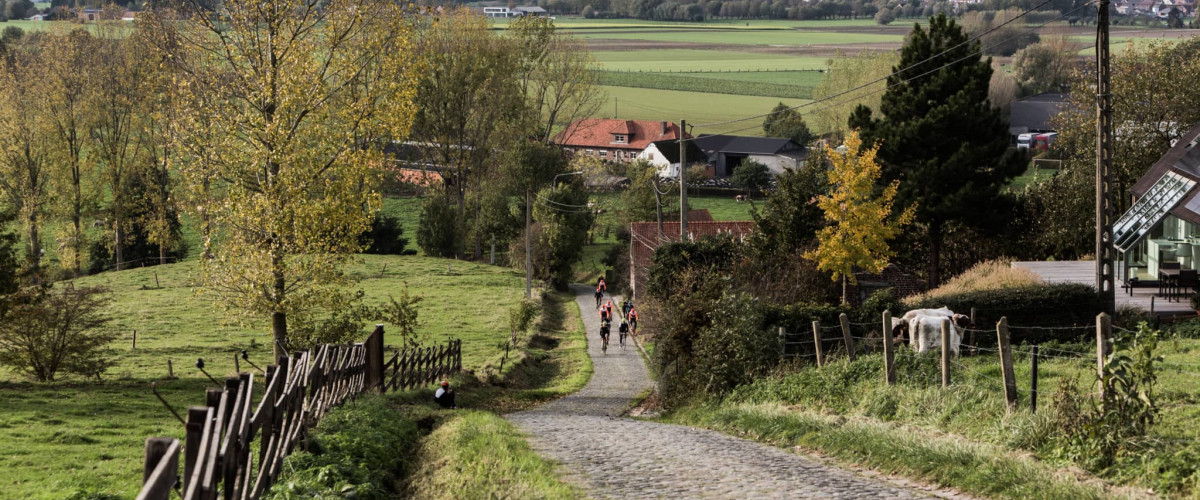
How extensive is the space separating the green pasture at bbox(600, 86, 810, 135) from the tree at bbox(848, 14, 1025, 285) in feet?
268

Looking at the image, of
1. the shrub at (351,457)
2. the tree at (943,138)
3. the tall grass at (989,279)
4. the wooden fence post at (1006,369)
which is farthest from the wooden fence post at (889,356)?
the tree at (943,138)

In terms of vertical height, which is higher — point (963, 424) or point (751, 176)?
point (751, 176)

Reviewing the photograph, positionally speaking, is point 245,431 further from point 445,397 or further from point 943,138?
point 943,138

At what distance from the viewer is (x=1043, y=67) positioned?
422 feet

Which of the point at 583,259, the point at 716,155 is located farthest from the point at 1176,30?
the point at 583,259

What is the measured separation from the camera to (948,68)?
1601 inches

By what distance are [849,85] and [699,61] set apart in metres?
86.2

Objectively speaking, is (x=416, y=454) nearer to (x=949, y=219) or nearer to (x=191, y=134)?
(x=191, y=134)

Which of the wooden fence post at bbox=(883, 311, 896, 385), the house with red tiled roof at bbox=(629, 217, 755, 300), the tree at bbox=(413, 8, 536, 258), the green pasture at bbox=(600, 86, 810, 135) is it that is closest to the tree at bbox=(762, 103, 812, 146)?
the green pasture at bbox=(600, 86, 810, 135)

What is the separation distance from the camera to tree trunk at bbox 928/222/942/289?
40844 millimetres

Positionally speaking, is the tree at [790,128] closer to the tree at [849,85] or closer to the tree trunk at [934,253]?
the tree at [849,85]

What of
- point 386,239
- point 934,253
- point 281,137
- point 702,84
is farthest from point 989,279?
point 702,84

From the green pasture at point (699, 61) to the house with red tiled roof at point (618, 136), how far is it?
148 feet

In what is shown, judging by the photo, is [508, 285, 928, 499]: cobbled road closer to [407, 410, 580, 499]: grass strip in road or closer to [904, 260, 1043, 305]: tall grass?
[407, 410, 580, 499]: grass strip in road
